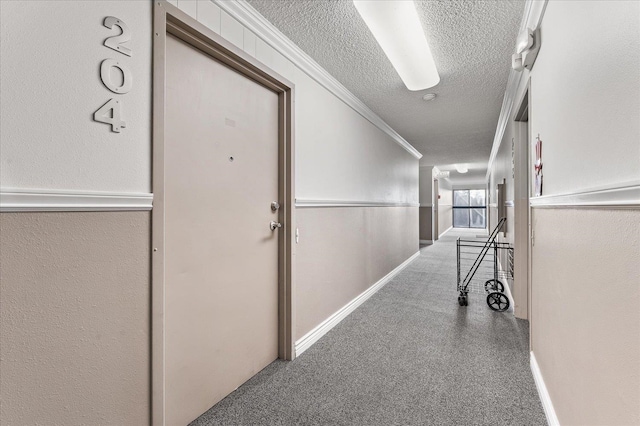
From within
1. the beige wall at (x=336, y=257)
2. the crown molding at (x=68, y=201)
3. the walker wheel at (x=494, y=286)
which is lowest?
the walker wheel at (x=494, y=286)

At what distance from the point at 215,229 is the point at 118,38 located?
37.1 inches

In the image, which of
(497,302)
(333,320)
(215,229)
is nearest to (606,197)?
(215,229)

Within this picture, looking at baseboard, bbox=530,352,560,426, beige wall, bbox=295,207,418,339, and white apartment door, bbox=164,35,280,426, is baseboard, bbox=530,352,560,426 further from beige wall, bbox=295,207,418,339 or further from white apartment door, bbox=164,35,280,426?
white apartment door, bbox=164,35,280,426

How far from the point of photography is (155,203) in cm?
127

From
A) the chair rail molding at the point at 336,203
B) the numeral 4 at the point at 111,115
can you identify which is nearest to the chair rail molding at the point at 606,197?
the chair rail molding at the point at 336,203

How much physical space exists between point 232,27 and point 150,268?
4.50ft

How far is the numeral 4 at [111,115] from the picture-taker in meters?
1.10

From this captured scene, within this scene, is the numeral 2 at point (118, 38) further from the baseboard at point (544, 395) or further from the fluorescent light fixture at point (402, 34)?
the baseboard at point (544, 395)

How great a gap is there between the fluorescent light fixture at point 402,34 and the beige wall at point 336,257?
1273 millimetres

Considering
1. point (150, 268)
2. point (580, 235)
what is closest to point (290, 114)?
point (150, 268)

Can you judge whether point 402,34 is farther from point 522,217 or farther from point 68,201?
point 522,217

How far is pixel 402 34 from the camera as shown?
5.84ft

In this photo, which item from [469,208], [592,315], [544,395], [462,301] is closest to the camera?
[592,315]

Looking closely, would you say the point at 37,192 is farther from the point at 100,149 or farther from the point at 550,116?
the point at 550,116
